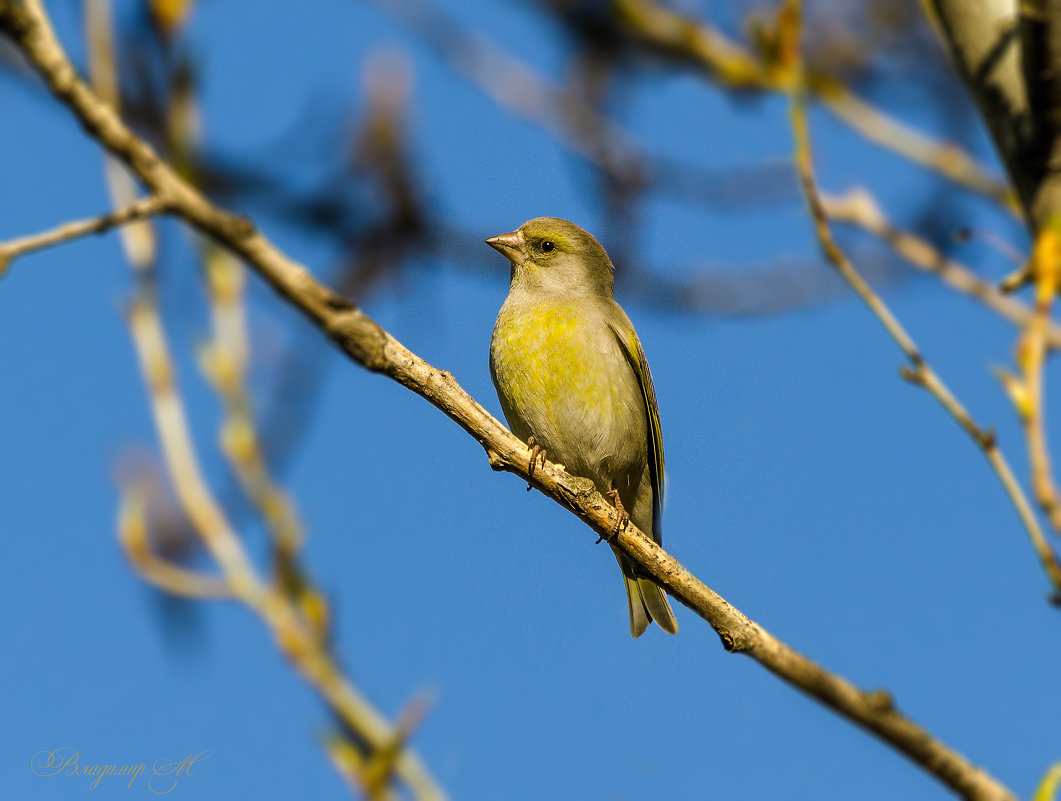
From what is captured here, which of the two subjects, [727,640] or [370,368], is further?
[727,640]

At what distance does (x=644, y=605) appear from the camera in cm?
499

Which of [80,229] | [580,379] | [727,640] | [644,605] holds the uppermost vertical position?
[580,379]

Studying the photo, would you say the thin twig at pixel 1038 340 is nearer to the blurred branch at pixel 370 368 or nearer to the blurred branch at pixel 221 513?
→ the blurred branch at pixel 370 368

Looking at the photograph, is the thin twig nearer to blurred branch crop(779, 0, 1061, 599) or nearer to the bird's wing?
blurred branch crop(779, 0, 1061, 599)

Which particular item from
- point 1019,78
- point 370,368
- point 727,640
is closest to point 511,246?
point 1019,78

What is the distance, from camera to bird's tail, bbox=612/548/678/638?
4.96m

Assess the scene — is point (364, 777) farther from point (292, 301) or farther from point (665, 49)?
point (665, 49)

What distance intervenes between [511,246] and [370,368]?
384 cm

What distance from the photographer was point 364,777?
10.4ft

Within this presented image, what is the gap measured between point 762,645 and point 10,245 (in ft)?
5.95

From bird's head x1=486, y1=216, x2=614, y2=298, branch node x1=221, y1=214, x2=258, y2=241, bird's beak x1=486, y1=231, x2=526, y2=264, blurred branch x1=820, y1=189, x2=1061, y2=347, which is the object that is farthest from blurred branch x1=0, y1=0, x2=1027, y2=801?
bird's beak x1=486, y1=231, x2=526, y2=264

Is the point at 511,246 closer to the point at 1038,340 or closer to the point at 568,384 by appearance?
the point at 568,384

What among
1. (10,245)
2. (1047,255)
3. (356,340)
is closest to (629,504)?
(1047,255)

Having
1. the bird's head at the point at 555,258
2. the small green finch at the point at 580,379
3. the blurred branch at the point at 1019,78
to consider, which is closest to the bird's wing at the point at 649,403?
the small green finch at the point at 580,379
